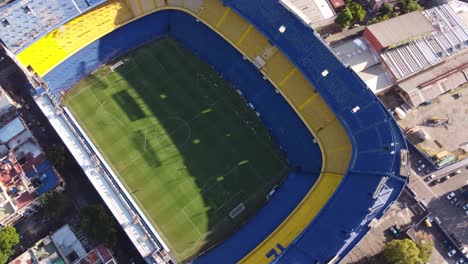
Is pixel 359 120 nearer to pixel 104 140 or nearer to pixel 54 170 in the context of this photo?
pixel 104 140

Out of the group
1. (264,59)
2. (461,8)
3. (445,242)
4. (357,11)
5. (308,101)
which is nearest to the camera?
(445,242)

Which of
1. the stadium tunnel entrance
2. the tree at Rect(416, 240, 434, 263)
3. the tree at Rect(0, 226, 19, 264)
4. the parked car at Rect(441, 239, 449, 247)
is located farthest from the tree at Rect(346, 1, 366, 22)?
the tree at Rect(0, 226, 19, 264)

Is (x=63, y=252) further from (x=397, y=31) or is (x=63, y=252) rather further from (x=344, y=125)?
(x=397, y=31)

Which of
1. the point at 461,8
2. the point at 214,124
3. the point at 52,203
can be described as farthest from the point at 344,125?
the point at 52,203

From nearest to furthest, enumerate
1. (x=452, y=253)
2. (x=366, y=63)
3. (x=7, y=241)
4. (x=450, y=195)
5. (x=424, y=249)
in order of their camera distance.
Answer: (x=7, y=241), (x=424, y=249), (x=452, y=253), (x=450, y=195), (x=366, y=63)

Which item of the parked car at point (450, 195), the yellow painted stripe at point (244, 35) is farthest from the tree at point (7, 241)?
the parked car at point (450, 195)

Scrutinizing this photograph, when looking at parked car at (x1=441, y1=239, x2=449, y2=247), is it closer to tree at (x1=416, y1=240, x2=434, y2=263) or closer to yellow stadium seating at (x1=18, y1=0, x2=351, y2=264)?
tree at (x1=416, y1=240, x2=434, y2=263)

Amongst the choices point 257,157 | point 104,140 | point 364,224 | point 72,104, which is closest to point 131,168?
point 104,140

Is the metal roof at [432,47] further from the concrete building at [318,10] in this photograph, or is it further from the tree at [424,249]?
the tree at [424,249]
